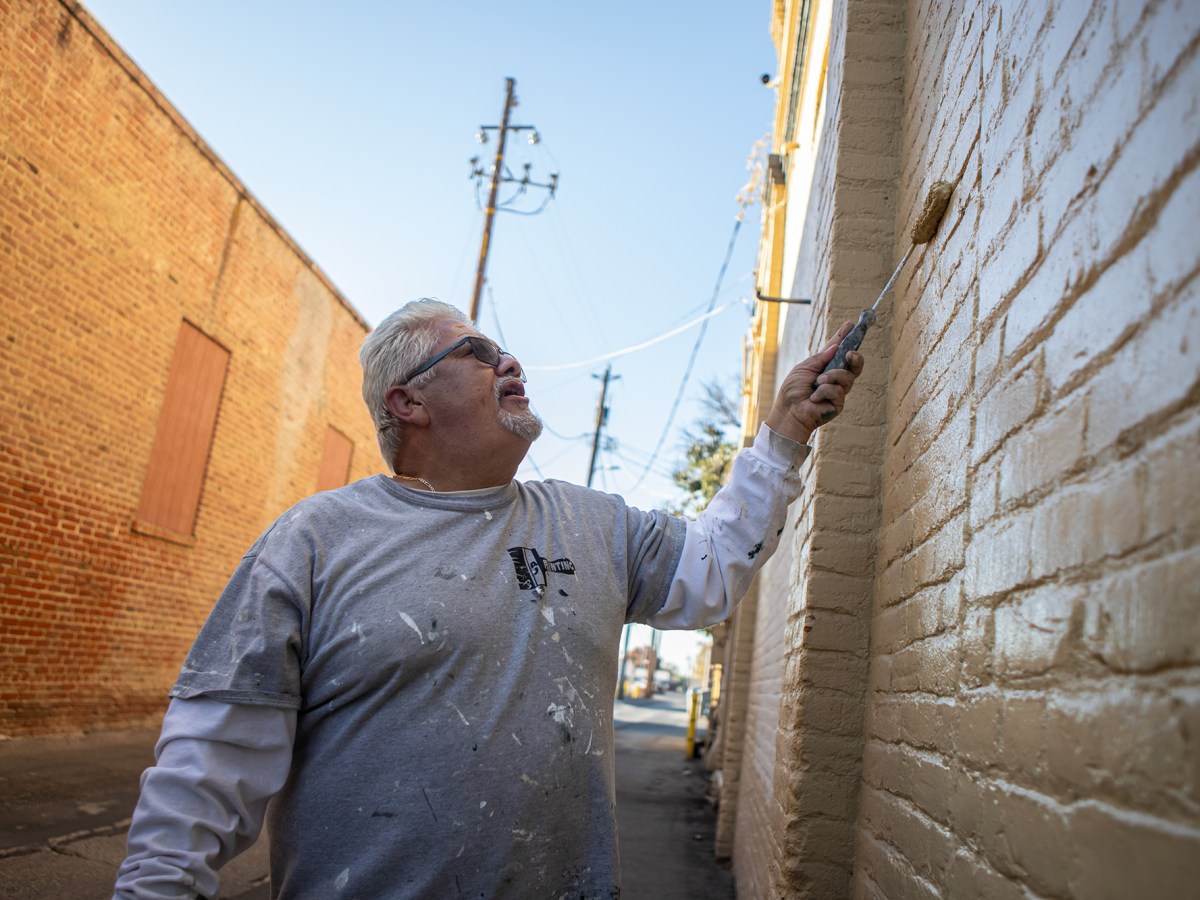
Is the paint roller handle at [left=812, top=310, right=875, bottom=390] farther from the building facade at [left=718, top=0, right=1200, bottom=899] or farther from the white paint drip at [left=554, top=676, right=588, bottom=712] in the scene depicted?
the white paint drip at [left=554, top=676, right=588, bottom=712]

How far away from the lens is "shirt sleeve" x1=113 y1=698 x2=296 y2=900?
1678 millimetres

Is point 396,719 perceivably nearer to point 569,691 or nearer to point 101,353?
point 569,691

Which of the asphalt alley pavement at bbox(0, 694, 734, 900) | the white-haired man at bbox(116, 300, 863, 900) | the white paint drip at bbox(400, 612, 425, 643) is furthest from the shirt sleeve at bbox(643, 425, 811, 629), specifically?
the asphalt alley pavement at bbox(0, 694, 734, 900)

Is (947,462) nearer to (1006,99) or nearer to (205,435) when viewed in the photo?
(1006,99)

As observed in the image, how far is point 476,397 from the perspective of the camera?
2.34 m

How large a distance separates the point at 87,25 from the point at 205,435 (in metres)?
4.53

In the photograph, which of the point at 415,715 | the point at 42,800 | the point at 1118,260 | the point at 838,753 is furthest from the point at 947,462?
the point at 42,800

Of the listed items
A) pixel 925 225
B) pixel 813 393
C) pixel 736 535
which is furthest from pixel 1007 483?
pixel 925 225

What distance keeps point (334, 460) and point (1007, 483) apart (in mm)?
14714

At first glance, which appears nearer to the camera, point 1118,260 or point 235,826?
point 1118,260

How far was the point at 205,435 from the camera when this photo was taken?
36.5ft

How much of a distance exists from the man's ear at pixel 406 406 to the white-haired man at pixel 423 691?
204mm

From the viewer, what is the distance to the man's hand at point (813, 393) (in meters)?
2.07

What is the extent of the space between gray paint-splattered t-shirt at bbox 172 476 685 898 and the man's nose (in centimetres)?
50
